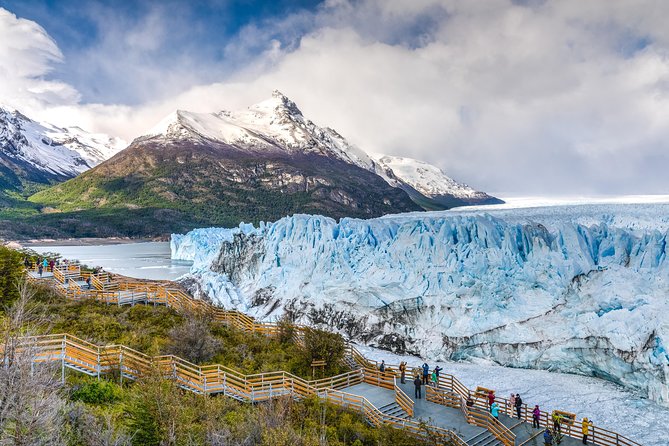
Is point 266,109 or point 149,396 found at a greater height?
point 266,109

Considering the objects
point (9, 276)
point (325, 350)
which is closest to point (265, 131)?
point (9, 276)

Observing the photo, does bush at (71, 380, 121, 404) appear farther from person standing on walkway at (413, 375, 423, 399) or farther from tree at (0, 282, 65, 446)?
person standing on walkway at (413, 375, 423, 399)

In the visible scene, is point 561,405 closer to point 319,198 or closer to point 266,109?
point 319,198

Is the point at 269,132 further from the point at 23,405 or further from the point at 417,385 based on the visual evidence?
the point at 23,405

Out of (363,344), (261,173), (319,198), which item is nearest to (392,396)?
(363,344)

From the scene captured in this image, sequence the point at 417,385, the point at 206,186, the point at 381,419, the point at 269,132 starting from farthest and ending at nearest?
the point at 269,132 < the point at 206,186 < the point at 417,385 < the point at 381,419

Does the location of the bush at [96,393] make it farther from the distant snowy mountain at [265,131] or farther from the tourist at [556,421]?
the distant snowy mountain at [265,131]

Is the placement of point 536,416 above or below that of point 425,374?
below
